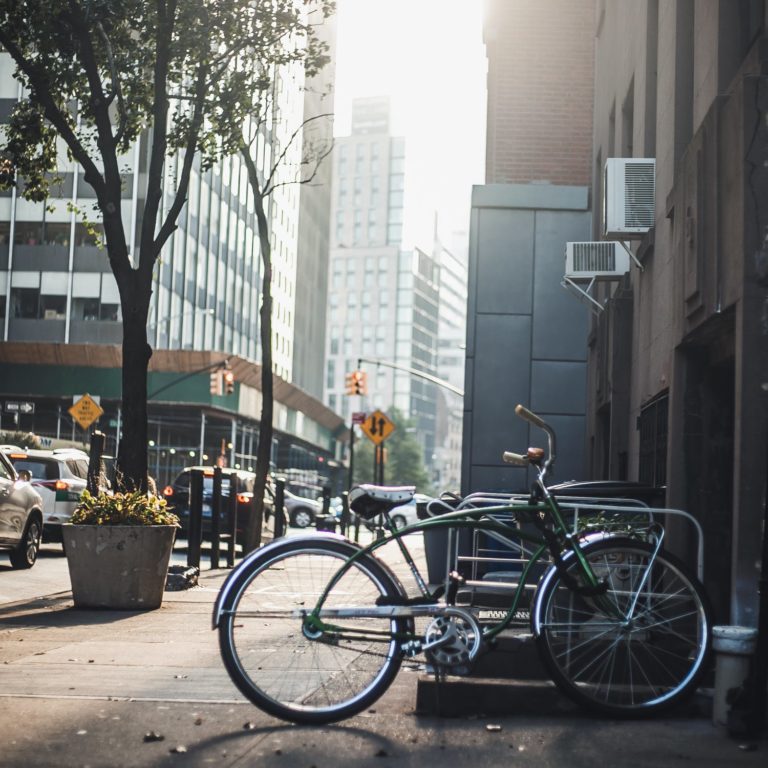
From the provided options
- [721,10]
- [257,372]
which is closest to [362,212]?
[257,372]

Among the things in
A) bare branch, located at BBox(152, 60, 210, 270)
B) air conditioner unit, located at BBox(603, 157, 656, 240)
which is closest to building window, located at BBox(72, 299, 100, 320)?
bare branch, located at BBox(152, 60, 210, 270)

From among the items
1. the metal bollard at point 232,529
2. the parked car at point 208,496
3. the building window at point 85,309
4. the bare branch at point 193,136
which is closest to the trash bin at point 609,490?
the bare branch at point 193,136

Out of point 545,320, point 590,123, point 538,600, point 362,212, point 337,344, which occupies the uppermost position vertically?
point 362,212

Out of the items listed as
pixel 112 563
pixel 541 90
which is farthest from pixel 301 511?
pixel 112 563

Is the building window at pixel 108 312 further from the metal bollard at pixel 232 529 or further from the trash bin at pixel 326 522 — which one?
the metal bollard at pixel 232 529

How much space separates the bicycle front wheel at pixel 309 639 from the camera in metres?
5.56

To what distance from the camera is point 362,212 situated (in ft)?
655

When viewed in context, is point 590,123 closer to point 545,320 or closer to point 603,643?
point 545,320

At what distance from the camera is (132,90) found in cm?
1770

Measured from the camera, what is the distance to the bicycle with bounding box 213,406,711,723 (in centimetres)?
560

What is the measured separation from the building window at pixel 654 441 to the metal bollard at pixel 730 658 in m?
4.49

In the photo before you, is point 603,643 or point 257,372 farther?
point 257,372

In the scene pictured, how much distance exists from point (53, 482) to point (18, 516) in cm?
483

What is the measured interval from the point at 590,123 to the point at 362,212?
177 m
